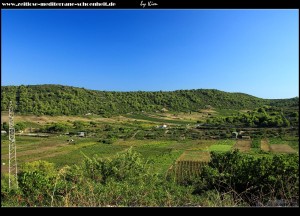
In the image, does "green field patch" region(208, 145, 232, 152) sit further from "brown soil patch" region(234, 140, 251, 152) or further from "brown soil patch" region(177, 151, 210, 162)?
"brown soil patch" region(177, 151, 210, 162)

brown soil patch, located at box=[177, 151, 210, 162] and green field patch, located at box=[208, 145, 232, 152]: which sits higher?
green field patch, located at box=[208, 145, 232, 152]

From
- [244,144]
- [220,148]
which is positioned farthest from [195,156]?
[244,144]

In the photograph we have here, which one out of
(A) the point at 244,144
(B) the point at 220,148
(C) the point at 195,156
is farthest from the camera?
(C) the point at 195,156

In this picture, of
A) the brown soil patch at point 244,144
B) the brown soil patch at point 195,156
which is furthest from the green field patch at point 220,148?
the brown soil patch at point 195,156

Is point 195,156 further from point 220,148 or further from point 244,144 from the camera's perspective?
point 244,144

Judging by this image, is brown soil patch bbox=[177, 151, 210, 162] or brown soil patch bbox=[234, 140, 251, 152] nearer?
brown soil patch bbox=[234, 140, 251, 152]

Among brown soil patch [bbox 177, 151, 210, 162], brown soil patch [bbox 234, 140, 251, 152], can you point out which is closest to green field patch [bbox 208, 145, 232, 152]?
brown soil patch [bbox 234, 140, 251, 152]

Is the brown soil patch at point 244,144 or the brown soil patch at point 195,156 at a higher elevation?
the brown soil patch at point 244,144

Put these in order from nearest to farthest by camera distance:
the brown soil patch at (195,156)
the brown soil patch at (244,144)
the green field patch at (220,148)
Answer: the brown soil patch at (244,144), the green field patch at (220,148), the brown soil patch at (195,156)

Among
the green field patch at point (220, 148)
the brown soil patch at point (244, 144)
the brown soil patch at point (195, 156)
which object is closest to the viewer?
the brown soil patch at point (244, 144)

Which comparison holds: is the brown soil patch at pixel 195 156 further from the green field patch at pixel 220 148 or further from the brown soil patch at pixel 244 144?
the brown soil patch at pixel 244 144
